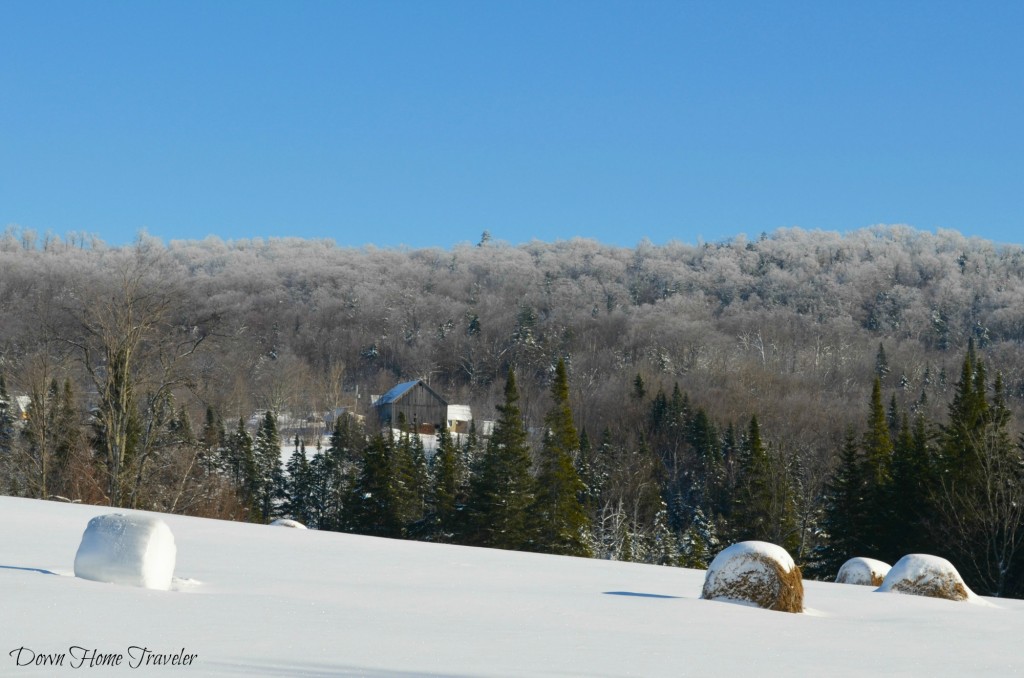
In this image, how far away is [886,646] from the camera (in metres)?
9.00

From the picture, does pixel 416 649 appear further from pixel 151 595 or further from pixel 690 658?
pixel 151 595

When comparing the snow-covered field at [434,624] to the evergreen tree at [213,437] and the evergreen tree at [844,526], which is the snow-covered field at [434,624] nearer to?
the evergreen tree at [844,526]

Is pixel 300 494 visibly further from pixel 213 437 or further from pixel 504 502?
pixel 504 502

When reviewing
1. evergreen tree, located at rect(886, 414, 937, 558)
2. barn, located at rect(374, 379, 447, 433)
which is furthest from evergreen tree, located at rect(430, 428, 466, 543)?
barn, located at rect(374, 379, 447, 433)

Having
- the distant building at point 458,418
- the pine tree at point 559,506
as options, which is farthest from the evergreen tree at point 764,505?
the distant building at point 458,418

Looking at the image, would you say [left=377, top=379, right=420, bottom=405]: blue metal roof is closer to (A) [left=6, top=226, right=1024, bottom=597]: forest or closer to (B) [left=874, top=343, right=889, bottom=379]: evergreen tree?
(A) [left=6, top=226, right=1024, bottom=597]: forest

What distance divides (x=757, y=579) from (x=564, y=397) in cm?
4718

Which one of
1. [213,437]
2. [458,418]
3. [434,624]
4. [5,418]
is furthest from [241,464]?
[434,624]

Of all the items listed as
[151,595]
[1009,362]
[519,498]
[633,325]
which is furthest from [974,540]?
[633,325]

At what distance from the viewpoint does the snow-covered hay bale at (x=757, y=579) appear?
36.5ft

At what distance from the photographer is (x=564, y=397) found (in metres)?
58.4

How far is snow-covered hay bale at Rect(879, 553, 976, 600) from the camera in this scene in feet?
47.0

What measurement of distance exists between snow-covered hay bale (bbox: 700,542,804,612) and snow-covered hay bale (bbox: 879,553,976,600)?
3820 millimetres

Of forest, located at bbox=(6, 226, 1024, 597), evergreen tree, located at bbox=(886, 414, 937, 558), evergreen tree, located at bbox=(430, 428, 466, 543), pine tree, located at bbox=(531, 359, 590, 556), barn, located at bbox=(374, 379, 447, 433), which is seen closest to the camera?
forest, located at bbox=(6, 226, 1024, 597)
